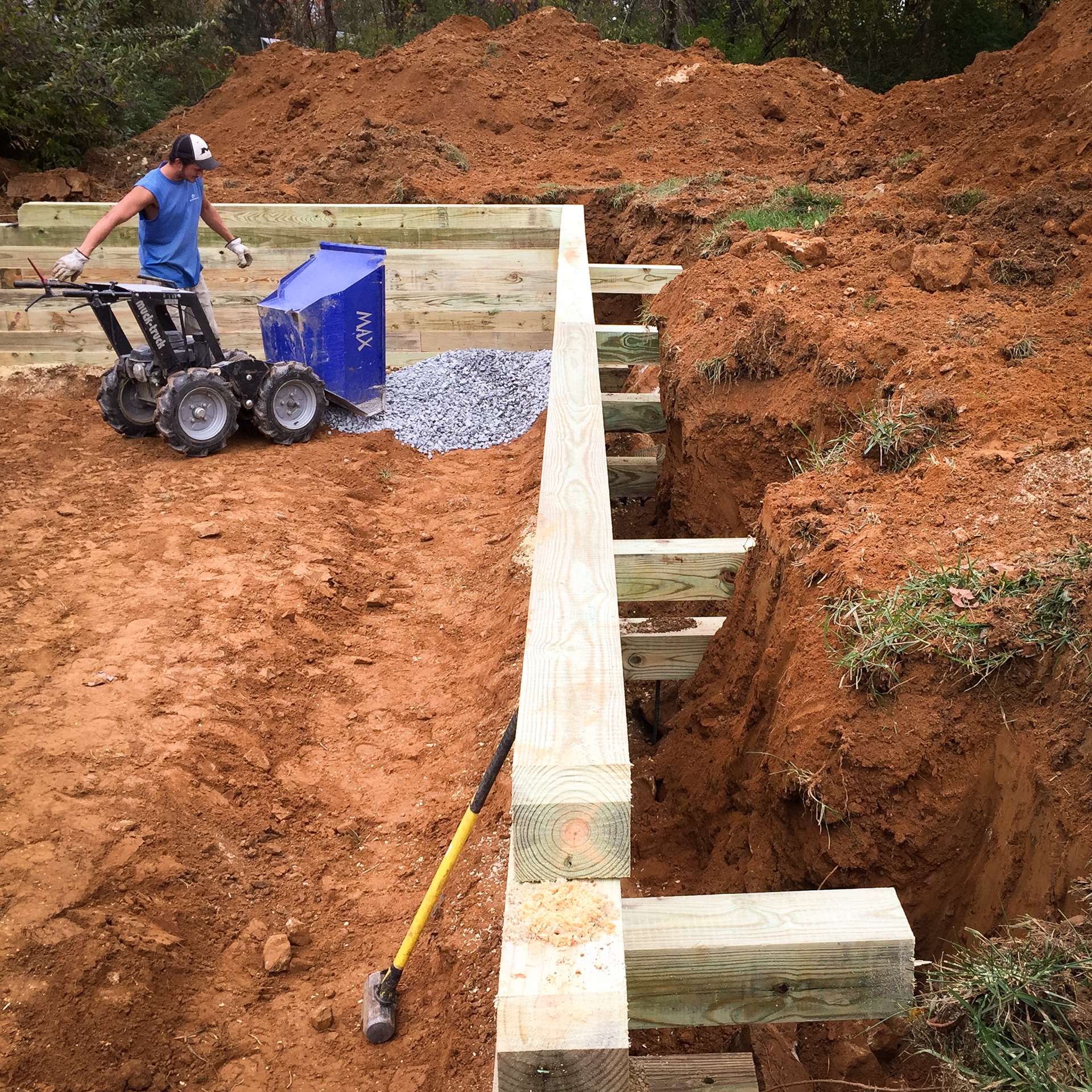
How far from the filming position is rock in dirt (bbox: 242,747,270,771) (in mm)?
3781

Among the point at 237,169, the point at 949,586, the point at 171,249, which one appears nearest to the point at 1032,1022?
the point at 949,586

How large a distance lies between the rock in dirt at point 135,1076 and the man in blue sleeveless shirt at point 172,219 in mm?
5117

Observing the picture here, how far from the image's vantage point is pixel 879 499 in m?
2.71

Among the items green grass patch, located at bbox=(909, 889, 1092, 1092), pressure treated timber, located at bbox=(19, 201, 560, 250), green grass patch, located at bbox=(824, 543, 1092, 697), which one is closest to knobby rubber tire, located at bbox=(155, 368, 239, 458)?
pressure treated timber, located at bbox=(19, 201, 560, 250)

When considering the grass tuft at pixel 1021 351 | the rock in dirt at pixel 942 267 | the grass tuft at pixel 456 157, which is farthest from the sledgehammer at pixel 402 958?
the grass tuft at pixel 456 157

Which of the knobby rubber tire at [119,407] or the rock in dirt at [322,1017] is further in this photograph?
the knobby rubber tire at [119,407]

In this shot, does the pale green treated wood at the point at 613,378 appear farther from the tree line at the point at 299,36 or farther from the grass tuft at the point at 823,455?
the tree line at the point at 299,36

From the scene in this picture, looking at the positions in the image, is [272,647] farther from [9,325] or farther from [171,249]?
[9,325]

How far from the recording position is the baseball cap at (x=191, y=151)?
20.3 feet

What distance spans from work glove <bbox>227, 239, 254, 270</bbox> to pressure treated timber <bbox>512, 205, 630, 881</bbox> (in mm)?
5696

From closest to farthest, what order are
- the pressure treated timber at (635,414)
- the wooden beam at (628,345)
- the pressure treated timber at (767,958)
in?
the pressure treated timber at (767,958)
the pressure treated timber at (635,414)
the wooden beam at (628,345)

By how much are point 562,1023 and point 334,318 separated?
6866 millimetres

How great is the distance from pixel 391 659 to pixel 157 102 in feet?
48.7

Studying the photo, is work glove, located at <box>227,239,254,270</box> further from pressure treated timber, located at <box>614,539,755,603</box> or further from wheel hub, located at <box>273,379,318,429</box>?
pressure treated timber, located at <box>614,539,755,603</box>
